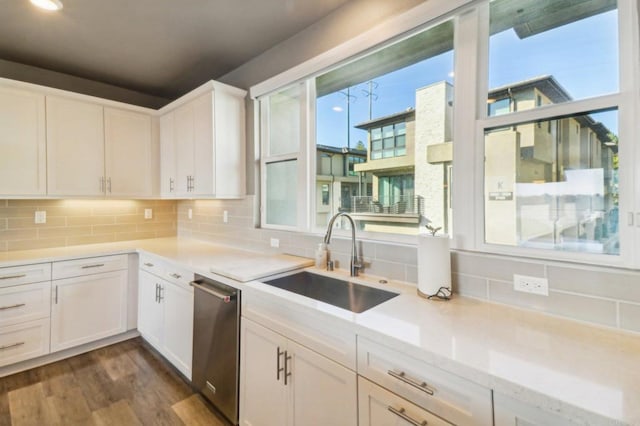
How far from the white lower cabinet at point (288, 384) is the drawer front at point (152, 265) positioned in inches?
46.5

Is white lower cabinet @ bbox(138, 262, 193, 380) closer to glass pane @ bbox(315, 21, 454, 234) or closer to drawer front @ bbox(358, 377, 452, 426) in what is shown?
glass pane @ bbox(315, 21, 454, 234)

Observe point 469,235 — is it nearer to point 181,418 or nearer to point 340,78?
point 340,78

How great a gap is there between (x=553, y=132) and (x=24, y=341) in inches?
148

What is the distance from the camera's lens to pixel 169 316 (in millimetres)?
2330

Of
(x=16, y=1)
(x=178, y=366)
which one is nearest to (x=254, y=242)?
(x=178, y=366)

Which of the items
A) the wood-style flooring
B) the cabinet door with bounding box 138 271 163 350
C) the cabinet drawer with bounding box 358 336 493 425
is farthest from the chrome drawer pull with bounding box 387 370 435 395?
the cabinet door with bounding box 138 271 163 350

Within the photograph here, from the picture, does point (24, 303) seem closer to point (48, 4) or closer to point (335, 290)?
point (48, 4)

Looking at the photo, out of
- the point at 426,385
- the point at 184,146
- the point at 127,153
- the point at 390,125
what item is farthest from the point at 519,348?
the point at 127,153

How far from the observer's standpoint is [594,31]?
1.21 metres

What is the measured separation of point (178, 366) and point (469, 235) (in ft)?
7.26

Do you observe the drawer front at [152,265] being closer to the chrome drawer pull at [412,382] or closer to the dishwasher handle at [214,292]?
the dishwasher handle at [214,292]

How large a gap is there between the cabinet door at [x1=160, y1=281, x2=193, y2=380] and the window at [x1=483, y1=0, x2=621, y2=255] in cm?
200

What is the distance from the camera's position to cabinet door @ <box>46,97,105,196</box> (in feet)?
8.64

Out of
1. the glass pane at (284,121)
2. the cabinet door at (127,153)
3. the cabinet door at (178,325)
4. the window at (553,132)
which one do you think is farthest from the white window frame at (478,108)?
the cabinet door at (127,153)
